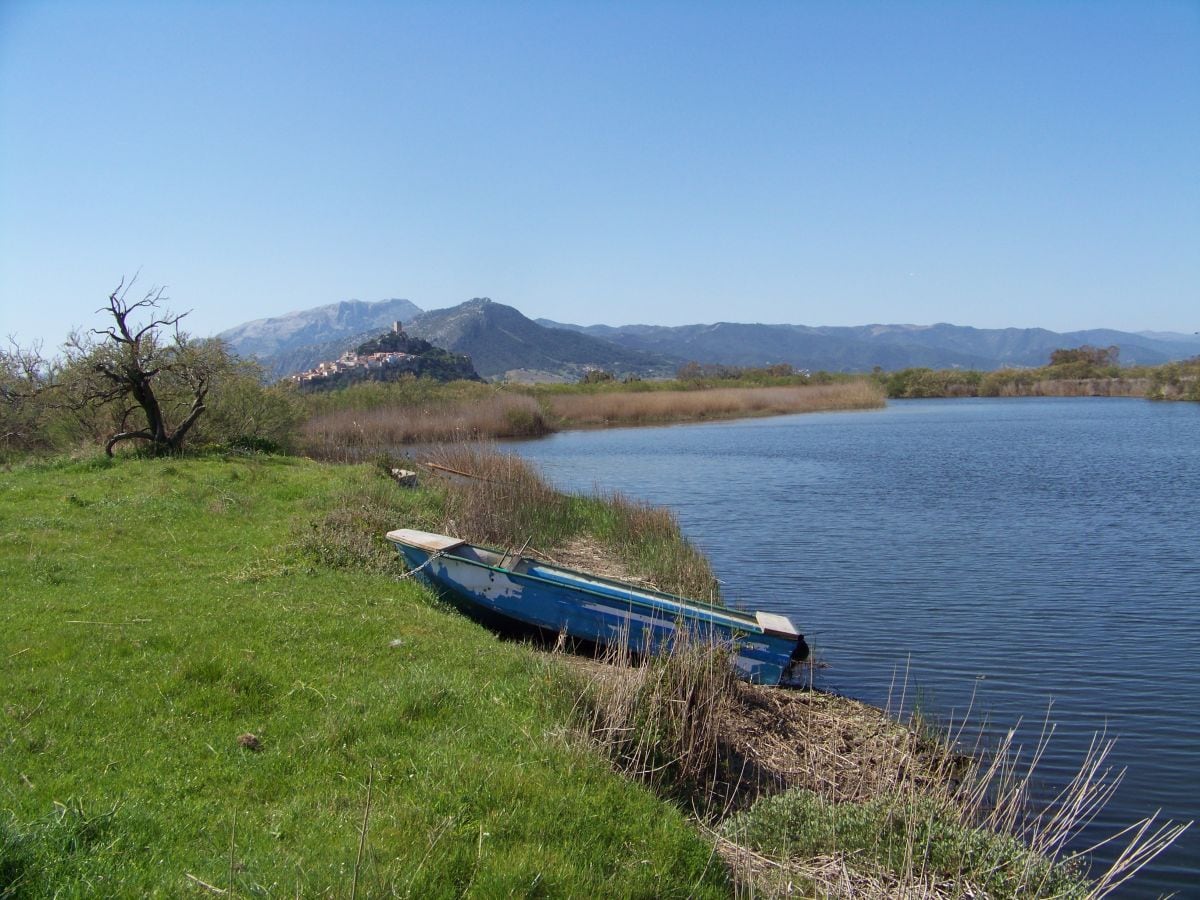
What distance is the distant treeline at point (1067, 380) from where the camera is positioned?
200 ft

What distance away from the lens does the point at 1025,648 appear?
35.3 ft

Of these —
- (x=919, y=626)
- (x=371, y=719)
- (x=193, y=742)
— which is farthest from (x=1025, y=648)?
(x=193, y=742)

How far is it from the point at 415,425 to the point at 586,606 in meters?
26.9

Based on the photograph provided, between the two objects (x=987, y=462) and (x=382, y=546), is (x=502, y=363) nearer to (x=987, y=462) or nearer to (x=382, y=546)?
(x=987, y=462)

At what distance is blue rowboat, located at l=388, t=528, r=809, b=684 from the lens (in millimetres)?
8984

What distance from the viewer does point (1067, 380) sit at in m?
71.9

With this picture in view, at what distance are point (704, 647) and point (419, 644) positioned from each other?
2.59m

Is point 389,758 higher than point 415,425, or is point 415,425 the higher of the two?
point 415,425

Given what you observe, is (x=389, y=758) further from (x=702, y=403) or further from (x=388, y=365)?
(x=388, y=365)

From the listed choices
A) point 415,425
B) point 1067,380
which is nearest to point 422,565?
point 415,425

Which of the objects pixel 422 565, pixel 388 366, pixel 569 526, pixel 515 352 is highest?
pixel 515 352

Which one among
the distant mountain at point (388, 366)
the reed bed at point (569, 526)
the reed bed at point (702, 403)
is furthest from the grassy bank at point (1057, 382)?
the reed bed at point (569, 526)

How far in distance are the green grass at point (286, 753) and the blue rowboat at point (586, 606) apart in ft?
2.60

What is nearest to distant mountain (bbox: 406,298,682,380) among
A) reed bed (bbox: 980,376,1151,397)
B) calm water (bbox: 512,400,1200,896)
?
reed bed (bbox: 980,376,1151,397)
